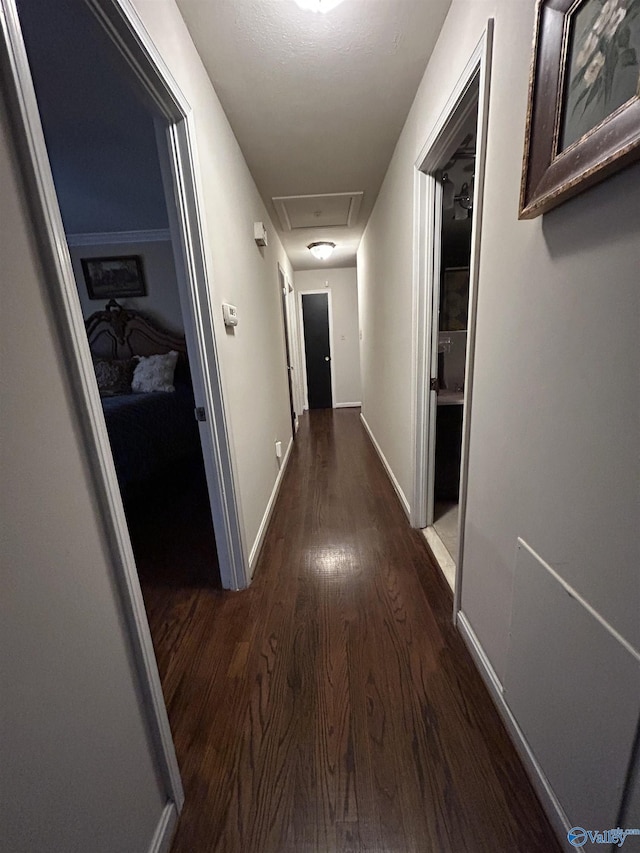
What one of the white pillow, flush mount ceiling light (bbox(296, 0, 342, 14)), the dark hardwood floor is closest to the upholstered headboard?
the white pillow

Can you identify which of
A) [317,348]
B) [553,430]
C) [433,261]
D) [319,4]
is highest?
[319,4]

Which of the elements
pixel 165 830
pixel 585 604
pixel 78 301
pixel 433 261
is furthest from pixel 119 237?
pixel 585 604

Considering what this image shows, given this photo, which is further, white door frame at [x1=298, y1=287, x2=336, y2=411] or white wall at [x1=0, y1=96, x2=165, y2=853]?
white door frame at [x1=298, y1=287, x2=336, y2=411]

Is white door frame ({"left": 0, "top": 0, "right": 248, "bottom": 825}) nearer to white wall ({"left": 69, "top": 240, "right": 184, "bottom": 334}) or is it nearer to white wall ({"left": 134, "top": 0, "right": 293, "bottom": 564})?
white wall ({"left": 134, "top": 0, "right": 293, "bottom": 564})

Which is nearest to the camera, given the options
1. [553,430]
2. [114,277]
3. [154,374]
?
[553,430]

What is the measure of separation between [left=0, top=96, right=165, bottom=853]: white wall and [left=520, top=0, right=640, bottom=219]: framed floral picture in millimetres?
970

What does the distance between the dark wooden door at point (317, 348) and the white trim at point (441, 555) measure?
13.8 feet

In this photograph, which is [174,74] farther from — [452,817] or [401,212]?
[452,817]

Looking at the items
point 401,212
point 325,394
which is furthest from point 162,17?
point 325,394

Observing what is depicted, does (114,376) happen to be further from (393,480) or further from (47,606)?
(47,606)

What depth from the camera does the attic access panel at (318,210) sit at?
2779 millimetres

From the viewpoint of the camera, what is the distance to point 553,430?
763 millimetres

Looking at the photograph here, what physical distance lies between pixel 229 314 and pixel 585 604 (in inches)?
65.7

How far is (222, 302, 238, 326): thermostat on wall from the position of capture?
5.14ft
